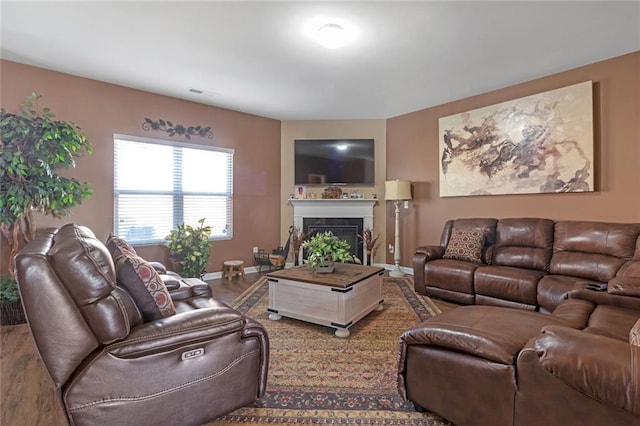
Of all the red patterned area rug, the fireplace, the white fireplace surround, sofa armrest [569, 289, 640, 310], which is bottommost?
the red patterned area rug

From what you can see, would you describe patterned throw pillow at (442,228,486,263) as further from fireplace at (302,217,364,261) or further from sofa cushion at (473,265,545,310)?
fireplace at (302,217,364,261)

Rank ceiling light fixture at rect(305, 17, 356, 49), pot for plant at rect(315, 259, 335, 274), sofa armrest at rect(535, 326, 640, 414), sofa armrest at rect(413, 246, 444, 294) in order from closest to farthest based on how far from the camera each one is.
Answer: sofa armrest at rect(535, 326, 640, 414), ceiling light fixture at rect(305, 17, 356, 49), pot for plant at rect(315, 259, 335, 274), sofa armrest at rect(413, 246, 444, 294)

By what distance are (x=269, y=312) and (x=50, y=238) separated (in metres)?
1.99

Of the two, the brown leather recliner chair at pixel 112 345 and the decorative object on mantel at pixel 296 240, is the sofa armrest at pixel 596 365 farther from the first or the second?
the decorative object on mantel at pixel 296 240

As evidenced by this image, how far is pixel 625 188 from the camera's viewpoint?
3217 mm

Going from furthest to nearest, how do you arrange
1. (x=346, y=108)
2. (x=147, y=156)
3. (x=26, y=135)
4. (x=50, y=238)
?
(x=346, y=108) < (x=147, y=156) < (x=26, y=135) < (x=50, y=238)

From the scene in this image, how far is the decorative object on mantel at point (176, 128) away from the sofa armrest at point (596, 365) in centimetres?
460

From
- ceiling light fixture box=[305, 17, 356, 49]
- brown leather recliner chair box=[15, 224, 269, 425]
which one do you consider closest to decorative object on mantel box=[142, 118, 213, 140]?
ceiling light fixture box=[305, 17, 356, 49]

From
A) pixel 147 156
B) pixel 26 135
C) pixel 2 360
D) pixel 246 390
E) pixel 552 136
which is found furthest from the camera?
pixel 147 156

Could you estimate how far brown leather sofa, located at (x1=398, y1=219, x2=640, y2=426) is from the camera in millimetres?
1091

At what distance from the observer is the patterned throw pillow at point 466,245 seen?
3.70 metres

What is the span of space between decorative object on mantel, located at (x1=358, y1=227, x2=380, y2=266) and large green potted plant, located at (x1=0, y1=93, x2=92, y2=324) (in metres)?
3.93

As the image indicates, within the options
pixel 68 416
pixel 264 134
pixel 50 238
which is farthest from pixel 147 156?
pixel 68 416

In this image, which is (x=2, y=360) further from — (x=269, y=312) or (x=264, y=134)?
(x=264, y=134)
